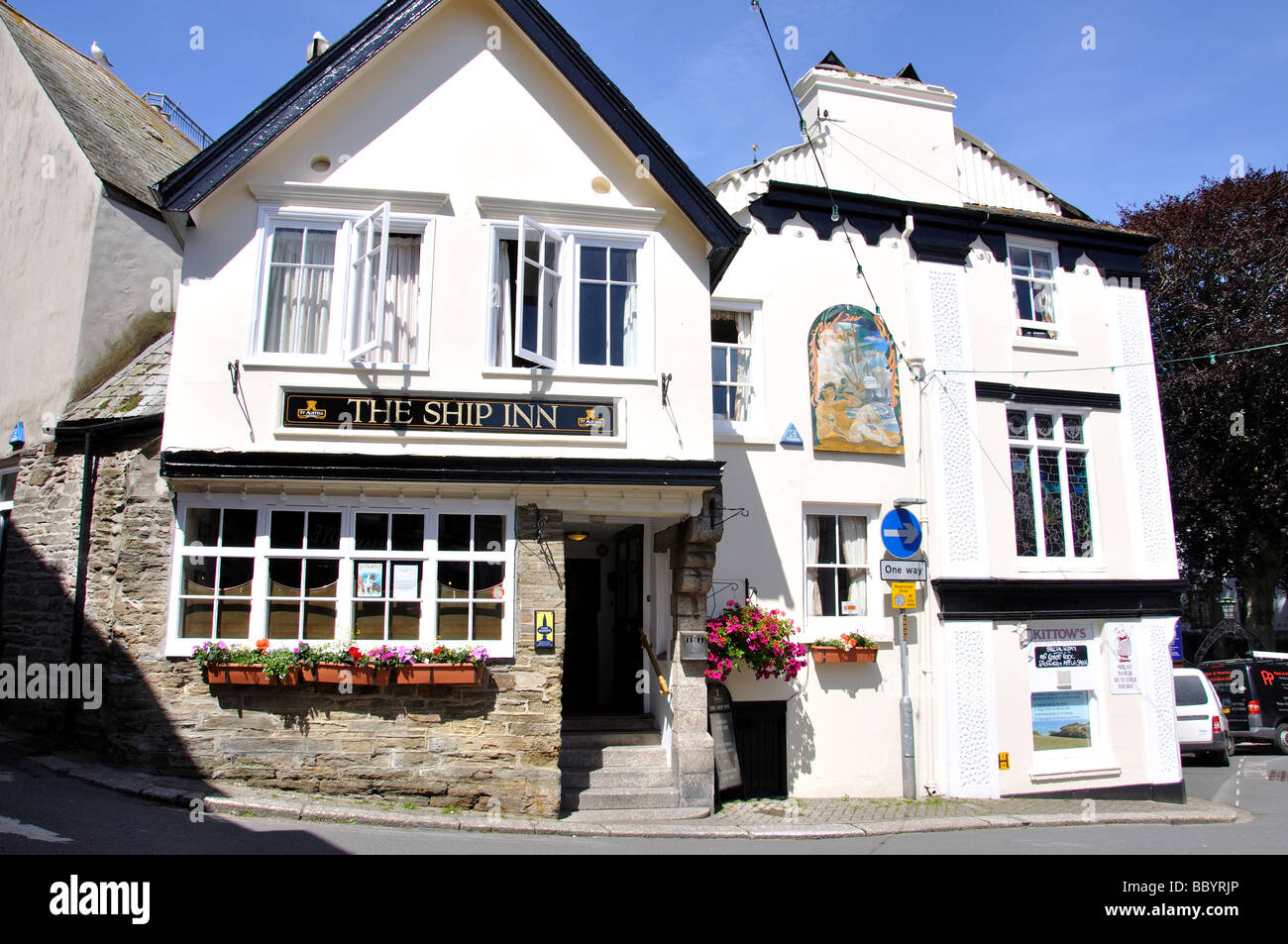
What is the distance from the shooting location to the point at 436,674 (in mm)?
8430

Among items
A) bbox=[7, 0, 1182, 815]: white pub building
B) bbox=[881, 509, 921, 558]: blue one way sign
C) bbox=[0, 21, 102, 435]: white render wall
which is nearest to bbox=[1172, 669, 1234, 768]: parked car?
bbox=[7, 0, 1182, 815]: white pub building

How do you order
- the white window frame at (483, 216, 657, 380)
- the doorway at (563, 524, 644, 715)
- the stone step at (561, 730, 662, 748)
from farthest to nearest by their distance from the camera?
the doorway at (563, 524, 644, 715) → the stone step at (561, 730, 662, 748) → the white window frame at (483, 216, 657, 380)

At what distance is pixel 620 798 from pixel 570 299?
5486mm

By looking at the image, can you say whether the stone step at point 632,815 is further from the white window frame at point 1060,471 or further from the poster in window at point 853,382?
the white window frame at point 1060,471

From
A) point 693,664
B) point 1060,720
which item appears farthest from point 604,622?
point 1060,720

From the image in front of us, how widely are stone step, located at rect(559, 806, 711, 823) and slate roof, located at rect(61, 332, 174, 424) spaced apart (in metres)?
6.29

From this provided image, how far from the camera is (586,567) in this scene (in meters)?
12.9

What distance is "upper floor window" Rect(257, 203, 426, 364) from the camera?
352 inches

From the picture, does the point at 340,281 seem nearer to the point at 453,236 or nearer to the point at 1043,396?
the point at 453,236

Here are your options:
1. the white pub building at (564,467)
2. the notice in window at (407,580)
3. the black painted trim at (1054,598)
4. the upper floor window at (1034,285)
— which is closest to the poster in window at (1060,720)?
the white pub building at (564,467)

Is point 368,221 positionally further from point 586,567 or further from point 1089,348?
point 1089,348

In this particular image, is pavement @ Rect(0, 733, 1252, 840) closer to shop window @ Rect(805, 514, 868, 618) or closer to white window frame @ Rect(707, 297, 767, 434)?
shop window @ Rect(805, 514, 868, 618)

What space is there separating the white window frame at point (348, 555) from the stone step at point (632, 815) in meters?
1.78

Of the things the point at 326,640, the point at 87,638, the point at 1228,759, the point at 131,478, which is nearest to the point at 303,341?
the point at 131,478
